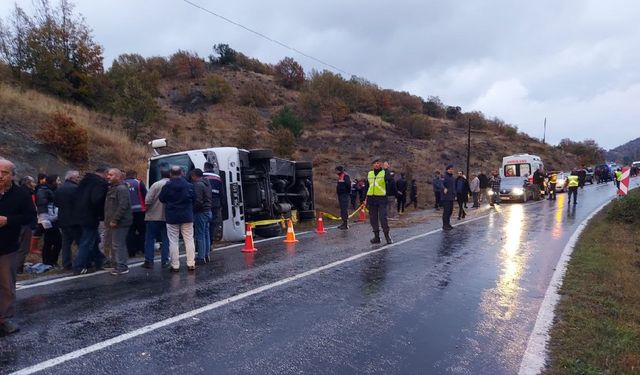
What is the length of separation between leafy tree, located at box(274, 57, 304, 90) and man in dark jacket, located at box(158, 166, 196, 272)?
188 ft

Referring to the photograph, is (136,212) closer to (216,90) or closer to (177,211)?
(177,211)

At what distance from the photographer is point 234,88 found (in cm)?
5694

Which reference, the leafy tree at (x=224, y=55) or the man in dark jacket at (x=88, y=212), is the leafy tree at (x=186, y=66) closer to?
the leafy tree at (x=224, y=55)

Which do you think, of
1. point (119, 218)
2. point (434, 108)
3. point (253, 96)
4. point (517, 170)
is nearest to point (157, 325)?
point (119, 218)

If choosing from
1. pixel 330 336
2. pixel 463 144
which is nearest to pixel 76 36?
pixel 330 336

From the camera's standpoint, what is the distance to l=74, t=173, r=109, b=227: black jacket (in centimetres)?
826

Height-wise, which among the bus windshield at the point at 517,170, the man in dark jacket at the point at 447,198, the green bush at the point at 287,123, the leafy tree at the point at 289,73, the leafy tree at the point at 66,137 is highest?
the leafy tree at the point at 289,73

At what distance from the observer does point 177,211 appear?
8.23 meters

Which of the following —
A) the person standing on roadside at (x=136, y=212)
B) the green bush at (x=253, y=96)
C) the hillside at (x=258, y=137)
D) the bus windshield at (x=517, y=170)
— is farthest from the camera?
the green bush at (x=253, y=96)

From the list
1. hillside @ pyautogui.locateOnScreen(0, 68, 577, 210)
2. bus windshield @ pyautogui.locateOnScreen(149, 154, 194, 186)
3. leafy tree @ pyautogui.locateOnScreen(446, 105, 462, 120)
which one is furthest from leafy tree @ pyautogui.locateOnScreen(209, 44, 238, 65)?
bus windshield @ pyautogui.locateOnScreen(149, 154, 194, 186)

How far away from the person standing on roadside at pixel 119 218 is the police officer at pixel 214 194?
242 cm

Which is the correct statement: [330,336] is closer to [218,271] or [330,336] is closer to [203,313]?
[203,313]

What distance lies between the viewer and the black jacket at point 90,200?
8258 mm

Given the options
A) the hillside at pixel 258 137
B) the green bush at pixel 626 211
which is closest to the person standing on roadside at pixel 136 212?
the hillside at pixel 258 137
